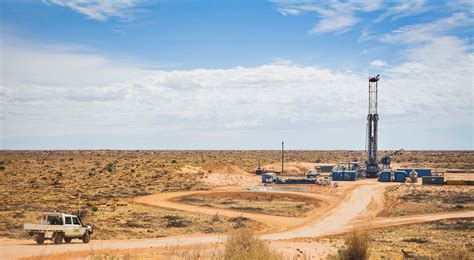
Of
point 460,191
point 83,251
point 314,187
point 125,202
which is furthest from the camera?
point 314,187

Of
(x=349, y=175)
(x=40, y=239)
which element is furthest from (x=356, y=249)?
(x=349, y=175)

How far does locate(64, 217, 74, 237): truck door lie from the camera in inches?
1094

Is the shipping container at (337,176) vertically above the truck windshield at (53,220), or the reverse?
the shipping container at (337,176)

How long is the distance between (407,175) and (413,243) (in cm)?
4864

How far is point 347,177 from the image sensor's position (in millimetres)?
74125

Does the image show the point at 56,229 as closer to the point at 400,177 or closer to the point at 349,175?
the point at 349,175

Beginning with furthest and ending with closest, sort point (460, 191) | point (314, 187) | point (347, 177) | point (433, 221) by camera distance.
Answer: point (347, 177) < point (314, 187) < point (460, 191) < point (433, 221)

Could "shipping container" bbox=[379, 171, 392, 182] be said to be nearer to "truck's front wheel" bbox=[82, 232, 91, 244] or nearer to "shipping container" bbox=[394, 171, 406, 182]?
"shipping container" bbox=[394, 171, 406, 182]

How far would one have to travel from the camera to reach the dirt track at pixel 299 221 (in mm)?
26844

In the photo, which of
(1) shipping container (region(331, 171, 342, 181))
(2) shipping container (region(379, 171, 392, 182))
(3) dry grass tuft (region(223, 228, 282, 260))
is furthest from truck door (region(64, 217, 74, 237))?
(2) shipping container (region(379, 171, 392, 182))

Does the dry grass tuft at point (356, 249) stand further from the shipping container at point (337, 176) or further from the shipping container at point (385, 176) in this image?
the shipping container at point (337, 176)

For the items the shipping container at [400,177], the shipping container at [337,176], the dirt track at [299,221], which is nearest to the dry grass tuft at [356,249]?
the dirt track at [299,221]

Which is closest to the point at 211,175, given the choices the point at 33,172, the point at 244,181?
the point at 244,181

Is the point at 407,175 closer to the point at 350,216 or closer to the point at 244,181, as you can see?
the point at 244,181
